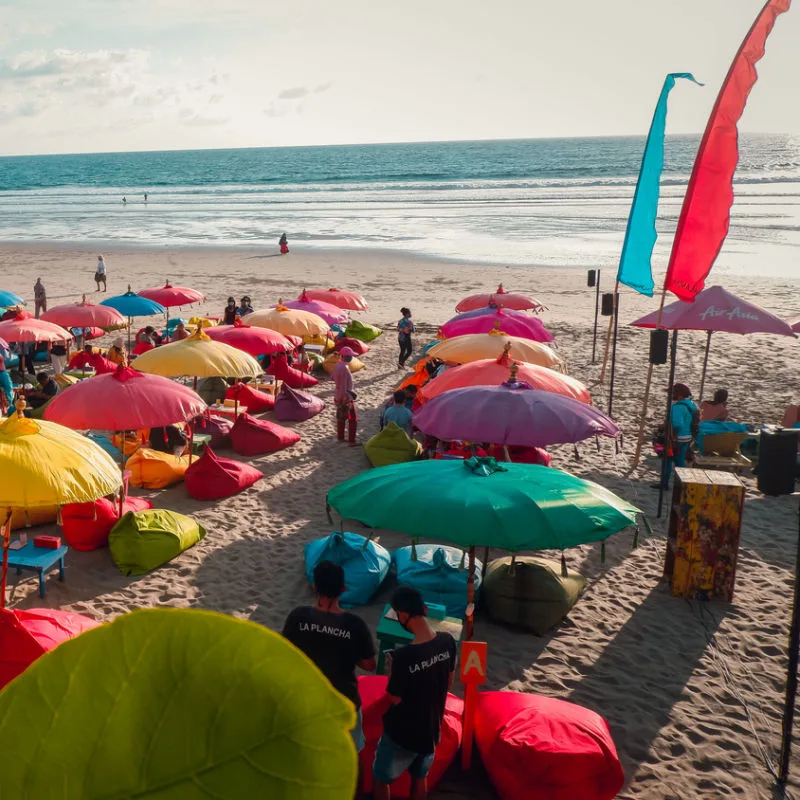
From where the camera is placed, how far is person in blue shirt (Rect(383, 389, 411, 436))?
36.9ft

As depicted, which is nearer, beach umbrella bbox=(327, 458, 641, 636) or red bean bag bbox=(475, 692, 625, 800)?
red bean bag bbox=(475, 692, 625, 800)

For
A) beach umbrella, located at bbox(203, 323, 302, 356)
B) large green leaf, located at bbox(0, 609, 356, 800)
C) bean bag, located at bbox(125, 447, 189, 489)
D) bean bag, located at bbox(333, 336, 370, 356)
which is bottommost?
bean bag, located at bbox(125, 447, 189, 489)

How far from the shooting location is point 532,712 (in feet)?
16.0

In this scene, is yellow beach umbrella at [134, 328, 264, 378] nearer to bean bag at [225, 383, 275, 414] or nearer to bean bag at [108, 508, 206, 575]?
bean bag at [108, 508, 206, 575]

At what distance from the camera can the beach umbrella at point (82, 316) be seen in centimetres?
1405

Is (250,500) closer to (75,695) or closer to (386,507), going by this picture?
(386,507)

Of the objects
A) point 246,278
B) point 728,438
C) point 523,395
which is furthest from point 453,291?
point 523,395

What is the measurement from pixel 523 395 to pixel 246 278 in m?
23.6

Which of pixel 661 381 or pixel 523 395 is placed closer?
pixel 523 395

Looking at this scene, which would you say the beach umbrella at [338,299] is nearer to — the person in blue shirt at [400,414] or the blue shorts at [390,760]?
the person in blue shirt at [400,414]

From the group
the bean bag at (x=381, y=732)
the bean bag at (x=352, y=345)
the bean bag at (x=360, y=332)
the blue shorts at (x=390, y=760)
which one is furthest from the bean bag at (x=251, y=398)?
the blue shorts at (x=390, y=760)

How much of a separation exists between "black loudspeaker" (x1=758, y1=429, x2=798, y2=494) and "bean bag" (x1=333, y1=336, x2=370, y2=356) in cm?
1330

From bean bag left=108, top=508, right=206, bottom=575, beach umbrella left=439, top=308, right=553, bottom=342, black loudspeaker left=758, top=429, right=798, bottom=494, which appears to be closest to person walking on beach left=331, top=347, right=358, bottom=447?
beach umbrella left=439, top=308, right=553, bottom=342

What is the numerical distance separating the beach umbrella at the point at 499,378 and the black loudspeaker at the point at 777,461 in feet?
13.0
